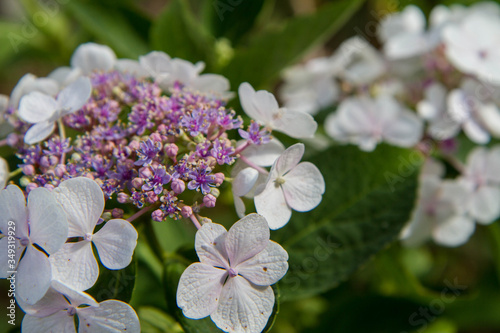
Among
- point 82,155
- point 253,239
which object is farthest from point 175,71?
point 253,239

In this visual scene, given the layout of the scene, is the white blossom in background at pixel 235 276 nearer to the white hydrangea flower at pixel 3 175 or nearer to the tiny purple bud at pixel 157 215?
the tiny purple bud at pixel 157 215

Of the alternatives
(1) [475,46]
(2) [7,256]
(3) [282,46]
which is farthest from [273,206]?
(1) [475,46]

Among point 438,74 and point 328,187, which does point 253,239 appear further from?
point 438,74

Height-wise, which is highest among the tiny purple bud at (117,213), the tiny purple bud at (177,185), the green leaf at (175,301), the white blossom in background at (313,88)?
the tiny purple bud at (177,185)

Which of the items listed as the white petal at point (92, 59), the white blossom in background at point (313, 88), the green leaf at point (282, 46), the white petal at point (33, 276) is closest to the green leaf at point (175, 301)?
the white petal at point (33, 276)

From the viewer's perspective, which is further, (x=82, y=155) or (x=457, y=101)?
(x=457, y=101)

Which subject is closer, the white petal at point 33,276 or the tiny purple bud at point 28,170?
the white petal at point 33,276

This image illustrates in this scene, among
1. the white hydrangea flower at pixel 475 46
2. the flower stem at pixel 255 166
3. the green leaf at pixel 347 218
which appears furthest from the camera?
the white hydrangea flower at pixel 475 46

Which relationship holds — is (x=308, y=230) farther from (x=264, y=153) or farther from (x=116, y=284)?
(x=116, y=284)
